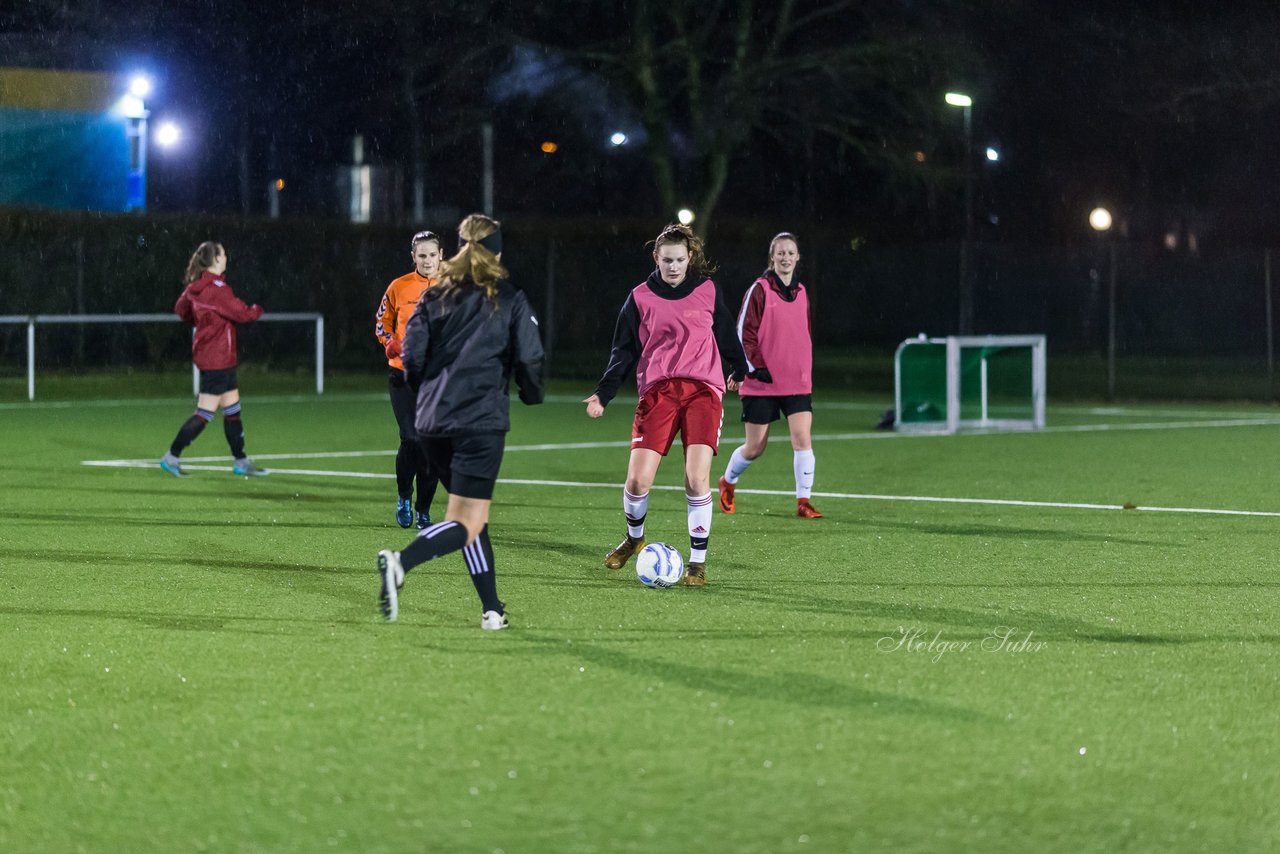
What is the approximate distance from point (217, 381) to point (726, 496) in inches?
183

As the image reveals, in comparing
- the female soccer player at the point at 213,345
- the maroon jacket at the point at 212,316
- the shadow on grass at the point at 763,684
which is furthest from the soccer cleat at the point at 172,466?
the shadow on grass at the point at 763,684

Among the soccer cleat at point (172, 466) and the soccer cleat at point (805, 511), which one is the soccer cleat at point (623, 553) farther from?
the soccer cleat at point (172, 466)

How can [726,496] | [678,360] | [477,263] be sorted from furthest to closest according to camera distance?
1. [726,496]
2. [678,360]
3. [477,263]

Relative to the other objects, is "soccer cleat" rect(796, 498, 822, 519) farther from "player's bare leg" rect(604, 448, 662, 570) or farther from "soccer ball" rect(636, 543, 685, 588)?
"soccer ball" rect(636, 543, 685, 588)

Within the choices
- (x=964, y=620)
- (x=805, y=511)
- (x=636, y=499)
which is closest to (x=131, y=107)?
(x=805, y=511)

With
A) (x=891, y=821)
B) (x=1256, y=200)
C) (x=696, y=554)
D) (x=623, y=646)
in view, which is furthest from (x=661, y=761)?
(x=1256, y=200)

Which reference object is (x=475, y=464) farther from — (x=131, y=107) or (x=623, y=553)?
(x=131, y=107)

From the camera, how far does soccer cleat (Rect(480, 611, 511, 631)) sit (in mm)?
7582

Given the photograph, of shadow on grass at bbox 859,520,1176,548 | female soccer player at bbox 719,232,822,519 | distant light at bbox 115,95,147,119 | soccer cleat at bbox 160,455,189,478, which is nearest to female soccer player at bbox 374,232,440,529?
female soccer player at bbox 719,232,822,519

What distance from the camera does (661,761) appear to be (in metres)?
5.39

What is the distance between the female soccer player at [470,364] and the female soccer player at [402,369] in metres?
3.32

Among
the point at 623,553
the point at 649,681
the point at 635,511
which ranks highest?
the point at 635,511

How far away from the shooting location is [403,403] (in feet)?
36.3

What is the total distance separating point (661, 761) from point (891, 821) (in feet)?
2.81
